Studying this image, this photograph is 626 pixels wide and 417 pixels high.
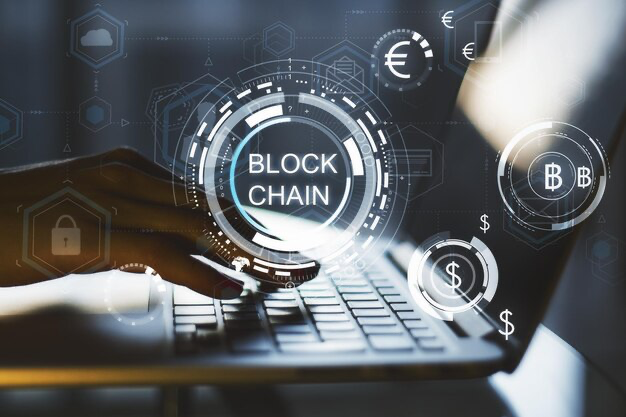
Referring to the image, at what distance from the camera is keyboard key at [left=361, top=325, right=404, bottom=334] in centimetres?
32

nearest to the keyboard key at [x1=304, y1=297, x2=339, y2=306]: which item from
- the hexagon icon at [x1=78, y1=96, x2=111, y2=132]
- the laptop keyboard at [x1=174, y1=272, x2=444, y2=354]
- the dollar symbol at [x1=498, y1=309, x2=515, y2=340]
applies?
the laptop keyboard at [x1=174, y1=272, x2=444, y2=354]

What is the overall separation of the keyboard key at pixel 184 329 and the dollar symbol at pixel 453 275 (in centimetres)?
17

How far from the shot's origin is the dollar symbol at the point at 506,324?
0.32 m

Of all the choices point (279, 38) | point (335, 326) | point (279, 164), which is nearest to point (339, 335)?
point (335, 326)

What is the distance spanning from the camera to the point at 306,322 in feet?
1.10

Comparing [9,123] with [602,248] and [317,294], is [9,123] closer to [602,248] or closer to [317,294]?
[317,294]

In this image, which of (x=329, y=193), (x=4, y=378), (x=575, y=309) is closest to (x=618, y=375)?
(x=575, y=309)

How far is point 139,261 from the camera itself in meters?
0.39

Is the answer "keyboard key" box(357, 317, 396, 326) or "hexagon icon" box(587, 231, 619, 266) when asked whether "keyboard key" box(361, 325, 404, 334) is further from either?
"hexagon icon" box(587, 231, 619, 266)

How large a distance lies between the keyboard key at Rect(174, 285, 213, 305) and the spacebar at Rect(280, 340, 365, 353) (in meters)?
0.09

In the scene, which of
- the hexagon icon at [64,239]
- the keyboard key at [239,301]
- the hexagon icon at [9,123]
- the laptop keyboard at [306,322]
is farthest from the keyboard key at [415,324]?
the hexagon icon at [9,123]

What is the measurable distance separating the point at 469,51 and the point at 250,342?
0.83 feet

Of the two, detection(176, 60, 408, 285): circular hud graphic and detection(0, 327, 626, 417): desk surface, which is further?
detection(176, 60, 408, 285): circular hud graphic

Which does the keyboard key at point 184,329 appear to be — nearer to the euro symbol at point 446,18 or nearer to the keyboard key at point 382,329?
the keyboard key at point 382,329
